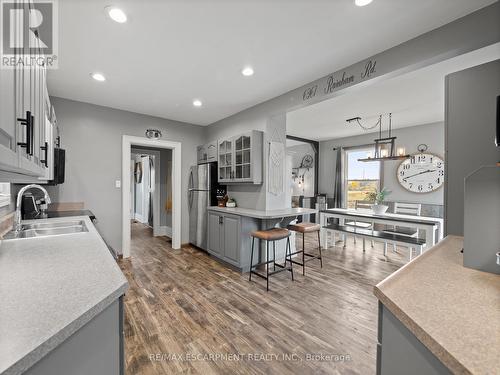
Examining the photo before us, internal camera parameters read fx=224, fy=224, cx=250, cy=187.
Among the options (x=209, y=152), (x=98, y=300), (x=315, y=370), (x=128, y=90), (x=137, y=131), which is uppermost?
(x=128, y=90)

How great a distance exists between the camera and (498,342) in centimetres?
57

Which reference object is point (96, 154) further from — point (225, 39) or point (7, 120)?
point (7, 120)

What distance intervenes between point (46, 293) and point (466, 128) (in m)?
2.73

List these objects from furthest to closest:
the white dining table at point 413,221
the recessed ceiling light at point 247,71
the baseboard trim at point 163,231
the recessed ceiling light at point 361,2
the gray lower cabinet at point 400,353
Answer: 1. the baseboard trim at point 163,231
2. the white dining table at point 413,221
3. the recessed ceiling light at point 247,71
4. the recessed ceiling light at point 361,2
5. the gray lower cabinet at point 400,353

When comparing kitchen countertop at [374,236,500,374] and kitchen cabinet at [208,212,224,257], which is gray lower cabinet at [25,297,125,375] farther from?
kitchen cabinet at [208,212,224,257]

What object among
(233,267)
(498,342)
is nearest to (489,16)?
(498,342)

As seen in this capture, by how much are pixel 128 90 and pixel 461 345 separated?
3824mm

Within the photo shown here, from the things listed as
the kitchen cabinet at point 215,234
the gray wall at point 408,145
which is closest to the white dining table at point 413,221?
the gray wall at point 408,145

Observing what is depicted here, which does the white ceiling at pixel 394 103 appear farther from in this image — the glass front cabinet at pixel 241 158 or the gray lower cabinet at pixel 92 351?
the gray lower cabinet at pixel 92 351

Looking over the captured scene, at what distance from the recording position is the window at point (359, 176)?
5.75m

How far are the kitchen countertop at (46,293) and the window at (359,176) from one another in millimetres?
5980

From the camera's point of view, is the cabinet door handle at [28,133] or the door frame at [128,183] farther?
the door frame at [128,183]

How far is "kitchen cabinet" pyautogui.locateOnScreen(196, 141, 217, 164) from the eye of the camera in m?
4.31

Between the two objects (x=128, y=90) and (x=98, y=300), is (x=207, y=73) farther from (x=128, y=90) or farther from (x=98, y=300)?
(x=98, y=300)
